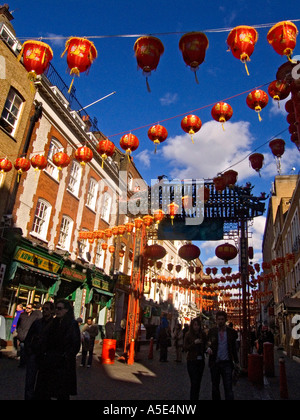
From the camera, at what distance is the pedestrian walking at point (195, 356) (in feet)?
18.2

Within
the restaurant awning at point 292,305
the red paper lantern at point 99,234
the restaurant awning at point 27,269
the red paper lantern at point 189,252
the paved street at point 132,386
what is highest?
the red paper lantern at point 99,234

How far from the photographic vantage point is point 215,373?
5.72 metres

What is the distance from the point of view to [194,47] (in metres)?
6.15

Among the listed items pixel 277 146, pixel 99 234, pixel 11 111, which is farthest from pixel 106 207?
pixel 277 146

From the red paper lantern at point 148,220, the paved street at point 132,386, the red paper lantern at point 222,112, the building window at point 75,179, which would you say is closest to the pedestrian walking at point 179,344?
the paved street at point 132,386

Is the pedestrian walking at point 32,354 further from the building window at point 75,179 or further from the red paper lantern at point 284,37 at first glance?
the building window at point 75,179

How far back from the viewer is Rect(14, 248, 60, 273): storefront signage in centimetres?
1292

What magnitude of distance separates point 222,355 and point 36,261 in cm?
1041

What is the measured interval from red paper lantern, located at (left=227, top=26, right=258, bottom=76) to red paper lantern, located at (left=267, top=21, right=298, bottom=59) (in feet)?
1.07

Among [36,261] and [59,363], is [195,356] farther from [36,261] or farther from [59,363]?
[36,261]

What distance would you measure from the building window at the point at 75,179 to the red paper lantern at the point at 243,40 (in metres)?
13.2
